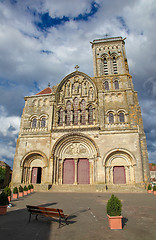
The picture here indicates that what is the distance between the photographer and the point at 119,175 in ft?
69.5

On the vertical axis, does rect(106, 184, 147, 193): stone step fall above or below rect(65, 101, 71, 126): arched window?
below

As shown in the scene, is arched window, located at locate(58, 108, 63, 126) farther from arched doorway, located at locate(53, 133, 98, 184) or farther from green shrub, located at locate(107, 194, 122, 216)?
green shrub, located at locate(107, 194, 122, 216)

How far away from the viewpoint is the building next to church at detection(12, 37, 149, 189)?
21.1 m

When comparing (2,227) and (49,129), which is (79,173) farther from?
(2,227)

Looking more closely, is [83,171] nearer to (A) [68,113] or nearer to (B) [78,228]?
(A) [68,113]

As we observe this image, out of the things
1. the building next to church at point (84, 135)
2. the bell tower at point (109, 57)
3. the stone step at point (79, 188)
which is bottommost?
the stone step at point (79, 188)

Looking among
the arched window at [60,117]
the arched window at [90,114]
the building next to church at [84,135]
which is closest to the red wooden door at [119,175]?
the building next to church at [84,135]

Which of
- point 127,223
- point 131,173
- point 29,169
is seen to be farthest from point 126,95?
point 127,223

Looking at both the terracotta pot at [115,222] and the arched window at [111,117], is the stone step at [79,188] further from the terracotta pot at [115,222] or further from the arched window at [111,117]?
the terracotta pot at [115,222]

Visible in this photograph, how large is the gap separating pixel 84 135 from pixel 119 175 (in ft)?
22.4

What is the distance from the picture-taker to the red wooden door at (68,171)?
874 inches

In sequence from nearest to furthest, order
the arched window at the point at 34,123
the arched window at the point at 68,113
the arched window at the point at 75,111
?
the arched window at the point at 75,111 < the arched window at the point at 68,113 < the arched window at the point at 34,123

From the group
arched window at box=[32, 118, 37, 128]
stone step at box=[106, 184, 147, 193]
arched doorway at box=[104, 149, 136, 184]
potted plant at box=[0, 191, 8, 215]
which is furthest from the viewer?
arched window at box=[32, 118, 37, 128]

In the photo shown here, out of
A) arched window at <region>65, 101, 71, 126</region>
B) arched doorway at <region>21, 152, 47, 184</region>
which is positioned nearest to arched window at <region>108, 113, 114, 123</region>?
arched window at <region>65, 101, 71, 126</region>
